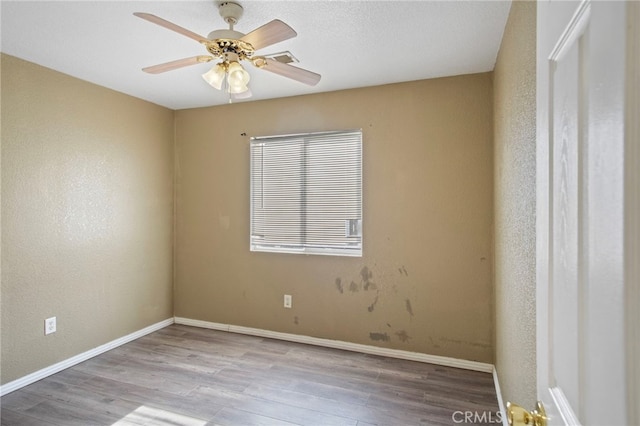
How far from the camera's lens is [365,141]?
123 inches

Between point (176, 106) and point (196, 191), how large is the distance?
3.13 ft

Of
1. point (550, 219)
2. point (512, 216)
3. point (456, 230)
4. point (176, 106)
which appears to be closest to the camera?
point (550, 219)

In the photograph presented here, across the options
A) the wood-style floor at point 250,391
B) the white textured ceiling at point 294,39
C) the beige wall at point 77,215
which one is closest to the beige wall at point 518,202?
the white textured ceiling at point 294,39

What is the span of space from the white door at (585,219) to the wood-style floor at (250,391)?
5.89 feet

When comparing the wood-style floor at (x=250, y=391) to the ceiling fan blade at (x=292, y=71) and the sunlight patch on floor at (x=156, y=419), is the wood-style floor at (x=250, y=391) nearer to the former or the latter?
the sunlight patch on floor at (x=156, y=419)

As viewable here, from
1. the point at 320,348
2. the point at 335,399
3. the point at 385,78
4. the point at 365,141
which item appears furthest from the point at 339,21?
the point at 320,348

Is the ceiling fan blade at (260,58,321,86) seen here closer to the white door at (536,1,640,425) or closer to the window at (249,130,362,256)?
the window at (249,130,362,256)

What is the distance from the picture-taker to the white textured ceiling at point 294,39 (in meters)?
1.88

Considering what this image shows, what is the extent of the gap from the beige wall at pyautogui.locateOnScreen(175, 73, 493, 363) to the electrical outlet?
1.34 meters

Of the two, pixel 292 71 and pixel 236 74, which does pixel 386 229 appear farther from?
pixel 236 74

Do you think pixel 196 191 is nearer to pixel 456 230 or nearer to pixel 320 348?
pixel 320 348

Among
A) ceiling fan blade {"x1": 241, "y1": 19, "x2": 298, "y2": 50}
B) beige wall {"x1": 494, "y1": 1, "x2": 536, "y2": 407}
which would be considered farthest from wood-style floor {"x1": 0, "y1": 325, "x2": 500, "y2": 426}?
ceiling fan blade {"x1": 241, "y1": 19, "x2": 298, "y2": 50}

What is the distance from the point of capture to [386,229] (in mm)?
3076

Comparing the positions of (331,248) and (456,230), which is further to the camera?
(331,248)
